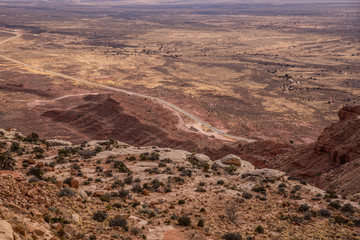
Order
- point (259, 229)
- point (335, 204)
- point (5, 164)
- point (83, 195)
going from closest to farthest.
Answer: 1. point (259, 229)
2. point (83, 195)
3. point (335, 204)
4. point (5, 164)

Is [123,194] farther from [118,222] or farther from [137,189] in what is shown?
[118,222]

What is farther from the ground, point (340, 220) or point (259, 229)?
point (259, 229)

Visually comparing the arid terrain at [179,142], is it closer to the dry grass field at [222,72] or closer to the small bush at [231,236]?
the small bush at [231,236]

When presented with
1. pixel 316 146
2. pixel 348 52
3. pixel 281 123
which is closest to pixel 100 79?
pixel 281 123

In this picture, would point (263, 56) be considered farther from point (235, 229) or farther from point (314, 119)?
point (235, 229)

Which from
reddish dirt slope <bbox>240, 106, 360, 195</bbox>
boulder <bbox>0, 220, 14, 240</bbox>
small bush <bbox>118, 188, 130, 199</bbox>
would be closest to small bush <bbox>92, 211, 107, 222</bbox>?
small bush <bbox>118, 188, 130, 199</bbox>

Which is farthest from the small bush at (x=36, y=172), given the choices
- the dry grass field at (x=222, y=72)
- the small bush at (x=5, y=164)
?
the dry grass field at (x=222, y=72)

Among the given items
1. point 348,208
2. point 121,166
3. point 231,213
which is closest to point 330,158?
point 348,208
